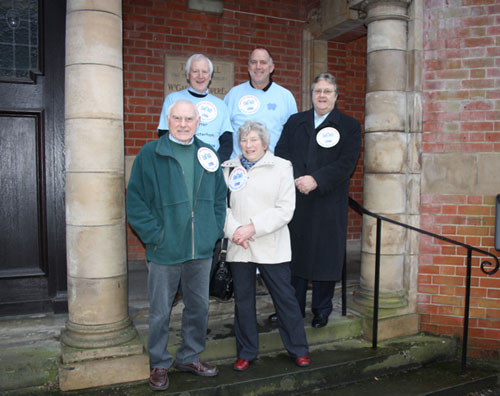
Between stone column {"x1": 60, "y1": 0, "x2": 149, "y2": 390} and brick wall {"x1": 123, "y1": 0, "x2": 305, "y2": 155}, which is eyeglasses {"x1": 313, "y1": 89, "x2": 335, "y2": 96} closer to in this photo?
stone column {"x1": 60, "y1": 0, "x2": 149, "y2": 390}

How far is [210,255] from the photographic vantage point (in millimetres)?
2896

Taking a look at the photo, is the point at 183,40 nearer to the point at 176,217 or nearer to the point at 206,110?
the point at 206,110

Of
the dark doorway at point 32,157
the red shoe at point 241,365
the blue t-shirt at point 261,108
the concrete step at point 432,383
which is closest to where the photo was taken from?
the red shoe at point 241,365

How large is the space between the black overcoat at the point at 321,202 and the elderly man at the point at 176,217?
82 centimetres

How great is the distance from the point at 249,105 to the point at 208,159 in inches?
37.9

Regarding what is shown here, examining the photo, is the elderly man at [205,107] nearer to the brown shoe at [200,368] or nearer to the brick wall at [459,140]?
the brown shoe at [200,368]

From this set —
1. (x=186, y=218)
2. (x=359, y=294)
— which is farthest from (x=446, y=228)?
(x=186, y=218)

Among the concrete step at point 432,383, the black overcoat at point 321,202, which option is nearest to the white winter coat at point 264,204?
the black overcoat at point 321,202

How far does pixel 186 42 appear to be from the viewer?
18.4 ft

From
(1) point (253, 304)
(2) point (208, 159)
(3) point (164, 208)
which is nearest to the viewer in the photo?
(3) point (164, 208)

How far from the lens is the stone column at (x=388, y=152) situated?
13.1 feet

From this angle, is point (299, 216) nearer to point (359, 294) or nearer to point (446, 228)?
point (359, 294)

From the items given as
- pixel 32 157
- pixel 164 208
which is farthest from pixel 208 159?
pixel 32 157

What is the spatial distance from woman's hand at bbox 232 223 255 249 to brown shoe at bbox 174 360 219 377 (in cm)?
85
